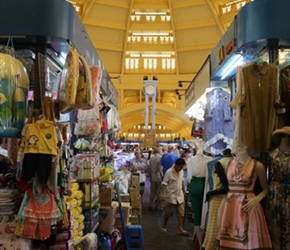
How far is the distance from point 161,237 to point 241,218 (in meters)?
4.16

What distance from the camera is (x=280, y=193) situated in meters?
3.62

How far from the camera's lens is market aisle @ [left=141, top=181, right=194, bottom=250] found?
6.97 m

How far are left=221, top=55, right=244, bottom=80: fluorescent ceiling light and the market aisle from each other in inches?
114

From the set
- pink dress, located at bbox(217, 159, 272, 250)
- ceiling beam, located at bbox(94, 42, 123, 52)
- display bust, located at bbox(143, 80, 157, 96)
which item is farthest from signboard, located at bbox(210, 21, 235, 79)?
ceiling beam, located at bbox(94, 42, 123, 52)

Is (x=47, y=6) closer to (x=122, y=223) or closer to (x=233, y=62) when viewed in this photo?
(x=233, y=62)

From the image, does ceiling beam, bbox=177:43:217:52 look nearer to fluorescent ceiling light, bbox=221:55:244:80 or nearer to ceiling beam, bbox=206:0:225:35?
ceiling beam, bbox=206:0:225:35

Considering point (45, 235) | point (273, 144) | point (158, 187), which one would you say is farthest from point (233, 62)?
point (158, 187)

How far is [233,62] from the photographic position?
5004 millimetres

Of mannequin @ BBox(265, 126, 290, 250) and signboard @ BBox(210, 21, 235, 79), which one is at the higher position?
signboard @ BBox(210, 21, 235, 79)

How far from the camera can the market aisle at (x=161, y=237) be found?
6.97 metres

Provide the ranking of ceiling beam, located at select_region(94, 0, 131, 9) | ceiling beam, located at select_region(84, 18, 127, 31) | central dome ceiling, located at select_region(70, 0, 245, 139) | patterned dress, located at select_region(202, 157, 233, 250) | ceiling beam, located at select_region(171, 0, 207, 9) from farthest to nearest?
1. ceiling beam, located at select_region(94, 0, 131, 9)
2. ceiling beam, located at select_region(171, 0, 207, 9)
3. central dome ceiling, located at select_region(70, 0, 245, 139)
4. ceiling beam, located at select_region(84, 18, 127, 31)
5. patterned dress, located at select_region(202, 157, 233, 250)

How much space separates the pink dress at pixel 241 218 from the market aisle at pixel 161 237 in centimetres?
312

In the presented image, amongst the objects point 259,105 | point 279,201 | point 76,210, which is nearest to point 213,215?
point 279,201

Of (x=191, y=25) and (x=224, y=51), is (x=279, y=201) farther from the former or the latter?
(x=191, y=25)
